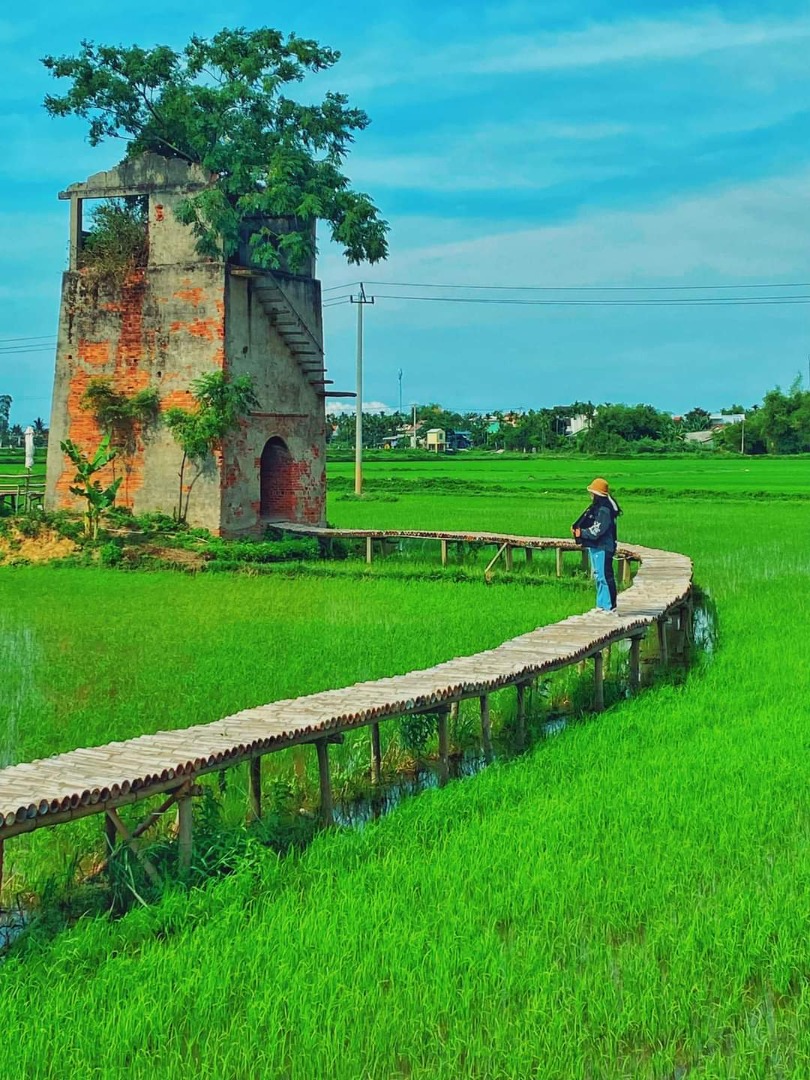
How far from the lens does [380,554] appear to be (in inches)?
755

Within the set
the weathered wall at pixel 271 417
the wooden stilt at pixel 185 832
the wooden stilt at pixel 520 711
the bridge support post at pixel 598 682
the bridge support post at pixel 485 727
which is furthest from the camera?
the weathered wall at pixel 271 417

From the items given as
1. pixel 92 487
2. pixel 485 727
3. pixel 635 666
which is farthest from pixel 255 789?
pixel 92 487

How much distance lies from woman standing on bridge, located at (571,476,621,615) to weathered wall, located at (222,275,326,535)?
852cm

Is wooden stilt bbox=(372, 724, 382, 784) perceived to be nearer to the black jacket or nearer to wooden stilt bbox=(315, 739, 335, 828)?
wooden stilt bbox=(315, 739, 335, 828)

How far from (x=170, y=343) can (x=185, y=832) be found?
13612 mm

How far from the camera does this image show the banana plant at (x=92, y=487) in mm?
17359

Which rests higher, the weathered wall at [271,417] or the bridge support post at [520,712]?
the weathered wall at [271,417]

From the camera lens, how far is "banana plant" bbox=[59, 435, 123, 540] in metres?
17.4

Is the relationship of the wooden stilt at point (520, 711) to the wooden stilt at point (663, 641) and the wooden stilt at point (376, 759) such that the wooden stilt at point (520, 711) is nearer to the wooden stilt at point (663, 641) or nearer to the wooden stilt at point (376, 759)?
the wooden stilt at point (376, 759)

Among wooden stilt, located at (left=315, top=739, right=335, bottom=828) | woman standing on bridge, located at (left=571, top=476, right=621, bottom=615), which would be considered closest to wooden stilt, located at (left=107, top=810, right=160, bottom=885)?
wooden stilt, located at (left=315, top=739, right=335, bottom=828)

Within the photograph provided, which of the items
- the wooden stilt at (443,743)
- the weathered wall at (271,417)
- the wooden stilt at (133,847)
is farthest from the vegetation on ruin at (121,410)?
the wooden stilt at (133,847)

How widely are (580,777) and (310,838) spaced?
5.05ft

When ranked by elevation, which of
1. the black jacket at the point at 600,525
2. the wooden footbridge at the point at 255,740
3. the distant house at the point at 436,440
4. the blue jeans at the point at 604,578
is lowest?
the wooden footbridge at the point at 255,740

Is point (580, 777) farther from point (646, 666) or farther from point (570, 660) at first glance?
point (646, 666)
